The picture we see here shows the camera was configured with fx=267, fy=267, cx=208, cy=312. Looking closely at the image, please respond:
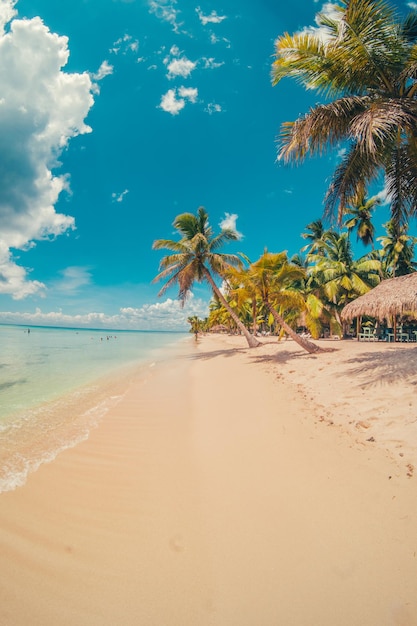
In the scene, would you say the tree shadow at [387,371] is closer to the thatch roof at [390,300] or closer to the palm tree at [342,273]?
the thatch roof at [390,300]

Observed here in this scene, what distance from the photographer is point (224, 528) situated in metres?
2.35

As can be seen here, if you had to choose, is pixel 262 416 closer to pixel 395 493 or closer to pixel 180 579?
pixel 395 493

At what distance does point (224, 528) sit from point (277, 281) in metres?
12.5

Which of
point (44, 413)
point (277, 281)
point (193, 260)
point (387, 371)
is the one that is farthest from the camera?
point (193, 260)

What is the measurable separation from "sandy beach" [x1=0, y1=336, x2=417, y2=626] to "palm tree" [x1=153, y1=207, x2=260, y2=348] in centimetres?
1416

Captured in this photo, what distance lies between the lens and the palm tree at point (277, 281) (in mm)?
Answer: 13023

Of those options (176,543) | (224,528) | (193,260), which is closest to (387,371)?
(224,528)

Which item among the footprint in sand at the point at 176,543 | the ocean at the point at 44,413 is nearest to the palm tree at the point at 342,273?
the ocean at the point at 44,413

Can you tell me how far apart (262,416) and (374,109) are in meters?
7.16

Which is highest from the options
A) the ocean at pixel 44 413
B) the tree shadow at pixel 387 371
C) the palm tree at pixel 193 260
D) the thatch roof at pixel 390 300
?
the palm tree at pixel 193 260

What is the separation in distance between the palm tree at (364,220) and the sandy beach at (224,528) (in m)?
28.3

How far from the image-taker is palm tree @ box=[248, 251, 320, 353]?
13.0 metres

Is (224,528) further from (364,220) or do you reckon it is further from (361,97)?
(364,220)

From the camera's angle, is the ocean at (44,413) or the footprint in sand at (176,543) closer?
the footprint in sand at (176,543)
